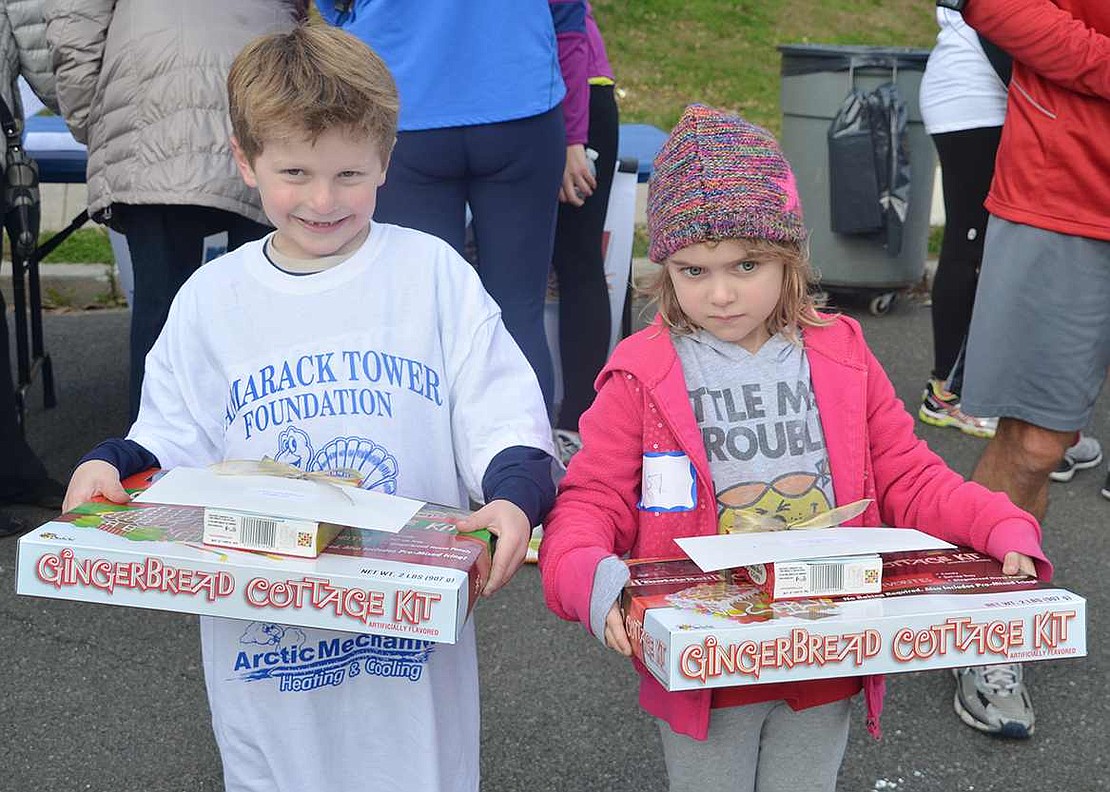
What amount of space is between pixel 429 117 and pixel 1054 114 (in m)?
1.43

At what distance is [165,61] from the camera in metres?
3.32

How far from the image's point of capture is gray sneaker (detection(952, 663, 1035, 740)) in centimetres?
296

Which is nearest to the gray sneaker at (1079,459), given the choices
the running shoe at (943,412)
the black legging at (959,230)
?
the running shoe at (943,412)

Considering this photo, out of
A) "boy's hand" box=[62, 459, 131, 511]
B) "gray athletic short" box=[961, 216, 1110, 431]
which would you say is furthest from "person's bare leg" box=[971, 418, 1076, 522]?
"boy's hand" box=[62, 459, 131, 511]

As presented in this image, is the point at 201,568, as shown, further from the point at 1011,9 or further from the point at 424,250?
the point at 1011,9

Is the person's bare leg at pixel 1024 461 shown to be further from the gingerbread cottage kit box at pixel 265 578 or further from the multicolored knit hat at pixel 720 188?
the gingerbread cottage kit box at pixel 265 578

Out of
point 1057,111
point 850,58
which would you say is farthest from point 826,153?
point 1057,111

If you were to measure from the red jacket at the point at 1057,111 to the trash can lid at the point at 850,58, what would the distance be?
3.29 meters

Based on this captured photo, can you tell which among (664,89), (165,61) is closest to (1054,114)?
(165,61)

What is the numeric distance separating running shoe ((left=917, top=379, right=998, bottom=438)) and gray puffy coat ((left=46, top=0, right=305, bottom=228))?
2.81 metres

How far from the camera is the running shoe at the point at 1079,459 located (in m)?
4.53

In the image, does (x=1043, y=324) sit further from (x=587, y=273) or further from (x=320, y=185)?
(x=320, y=185)

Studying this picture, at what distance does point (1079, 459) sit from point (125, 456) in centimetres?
369

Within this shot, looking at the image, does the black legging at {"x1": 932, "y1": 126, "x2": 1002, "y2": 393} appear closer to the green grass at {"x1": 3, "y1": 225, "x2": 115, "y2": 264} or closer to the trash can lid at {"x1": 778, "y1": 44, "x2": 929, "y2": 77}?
the trash can lid at {"x1": 778, "y1": 44, "x2": 929, "y2": 77}
